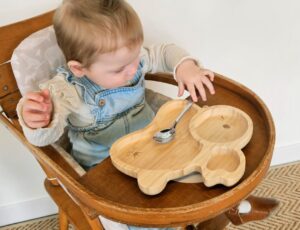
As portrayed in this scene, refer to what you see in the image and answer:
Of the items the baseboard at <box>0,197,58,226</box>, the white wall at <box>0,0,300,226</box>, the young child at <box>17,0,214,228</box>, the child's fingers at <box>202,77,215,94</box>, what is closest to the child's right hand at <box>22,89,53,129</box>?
the young child at <box>17,0,214,228</box>

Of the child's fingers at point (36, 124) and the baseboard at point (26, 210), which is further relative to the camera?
the baseboard at point (26, 210)

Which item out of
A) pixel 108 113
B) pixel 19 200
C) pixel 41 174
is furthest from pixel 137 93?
pixel 19 200

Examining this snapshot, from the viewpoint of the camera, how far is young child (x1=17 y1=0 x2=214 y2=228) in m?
0.78

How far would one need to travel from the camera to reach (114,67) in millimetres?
849

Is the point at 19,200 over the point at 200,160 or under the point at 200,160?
under

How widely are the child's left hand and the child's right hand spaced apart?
29 centimetres

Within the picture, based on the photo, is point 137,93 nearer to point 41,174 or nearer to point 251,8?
point 251,8

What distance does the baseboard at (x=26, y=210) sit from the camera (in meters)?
1.51

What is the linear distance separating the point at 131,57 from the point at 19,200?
0.92 meters

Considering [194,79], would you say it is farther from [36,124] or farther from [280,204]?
[280,204]

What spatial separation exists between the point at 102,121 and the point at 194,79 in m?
0.26

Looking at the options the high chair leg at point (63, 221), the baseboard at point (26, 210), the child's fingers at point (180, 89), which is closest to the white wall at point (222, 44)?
the baseboard at point (26, 210)

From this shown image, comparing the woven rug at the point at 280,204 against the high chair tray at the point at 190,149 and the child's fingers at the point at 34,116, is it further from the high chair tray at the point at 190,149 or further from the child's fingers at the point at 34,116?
the child's fingers at the point at 34,116

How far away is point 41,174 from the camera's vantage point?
148 centimetres
